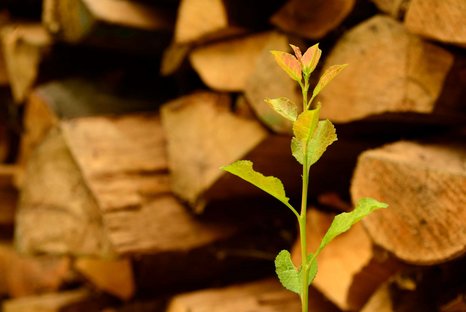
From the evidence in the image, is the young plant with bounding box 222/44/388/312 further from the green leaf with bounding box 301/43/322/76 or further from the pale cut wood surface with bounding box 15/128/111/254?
the pale cut wood surface with bounding box 15/128/111/254

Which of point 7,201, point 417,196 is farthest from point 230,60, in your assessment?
point 7,201

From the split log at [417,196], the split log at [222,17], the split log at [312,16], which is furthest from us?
the split log at [222,17]

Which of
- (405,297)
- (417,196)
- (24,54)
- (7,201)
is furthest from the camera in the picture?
(7,201)

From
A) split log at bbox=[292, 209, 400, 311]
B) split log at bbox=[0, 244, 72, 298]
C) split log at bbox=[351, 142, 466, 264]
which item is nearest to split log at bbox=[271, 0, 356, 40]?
split log at bbox=[351, 142, 466, 264]

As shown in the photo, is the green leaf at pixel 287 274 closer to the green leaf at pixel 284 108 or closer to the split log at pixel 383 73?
the green leaf at pixel 284 108

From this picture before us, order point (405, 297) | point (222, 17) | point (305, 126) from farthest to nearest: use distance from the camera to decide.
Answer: point (222, 17) → point (405, 297) → point (305, 126)

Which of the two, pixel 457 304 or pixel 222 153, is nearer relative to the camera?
pixel 457 304

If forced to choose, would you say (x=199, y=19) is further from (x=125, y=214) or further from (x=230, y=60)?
(x=125, y=214)

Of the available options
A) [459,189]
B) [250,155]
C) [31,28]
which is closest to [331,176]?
[250,155]

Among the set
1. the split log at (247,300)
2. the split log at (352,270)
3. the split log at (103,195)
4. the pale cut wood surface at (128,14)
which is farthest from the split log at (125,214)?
the split log at (352,270)
